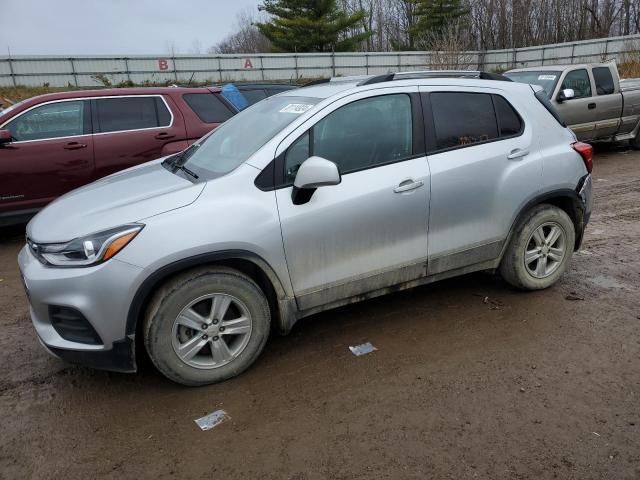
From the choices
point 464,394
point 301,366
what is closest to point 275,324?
point 301,366

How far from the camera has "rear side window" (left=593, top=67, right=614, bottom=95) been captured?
10227 millimetres

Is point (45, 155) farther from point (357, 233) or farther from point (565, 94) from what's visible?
point (565, 94)

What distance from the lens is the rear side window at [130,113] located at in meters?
6.69

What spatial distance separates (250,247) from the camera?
9.90 feet

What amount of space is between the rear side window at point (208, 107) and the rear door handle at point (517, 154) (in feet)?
14.7

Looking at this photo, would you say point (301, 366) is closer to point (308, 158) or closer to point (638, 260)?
point (308, 158)

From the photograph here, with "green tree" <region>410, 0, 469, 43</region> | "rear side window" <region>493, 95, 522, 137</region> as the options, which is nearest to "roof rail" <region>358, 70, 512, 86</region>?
"rear side window" <region>493, 95, 522, 137</region>

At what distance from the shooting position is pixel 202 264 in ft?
9.78

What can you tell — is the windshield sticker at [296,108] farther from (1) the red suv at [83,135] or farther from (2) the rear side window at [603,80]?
(2) the rear side window at [603,80]

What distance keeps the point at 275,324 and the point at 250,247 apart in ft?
2.12

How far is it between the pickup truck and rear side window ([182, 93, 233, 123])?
590 centimetres

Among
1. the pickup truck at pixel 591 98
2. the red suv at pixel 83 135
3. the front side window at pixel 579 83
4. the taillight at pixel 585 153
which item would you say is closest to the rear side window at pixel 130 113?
the red suv at pixel 83 135

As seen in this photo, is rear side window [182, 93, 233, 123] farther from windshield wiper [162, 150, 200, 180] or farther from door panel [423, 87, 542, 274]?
door panel [423, 87, 542, 274]

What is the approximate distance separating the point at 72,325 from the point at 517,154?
3.29 meters
